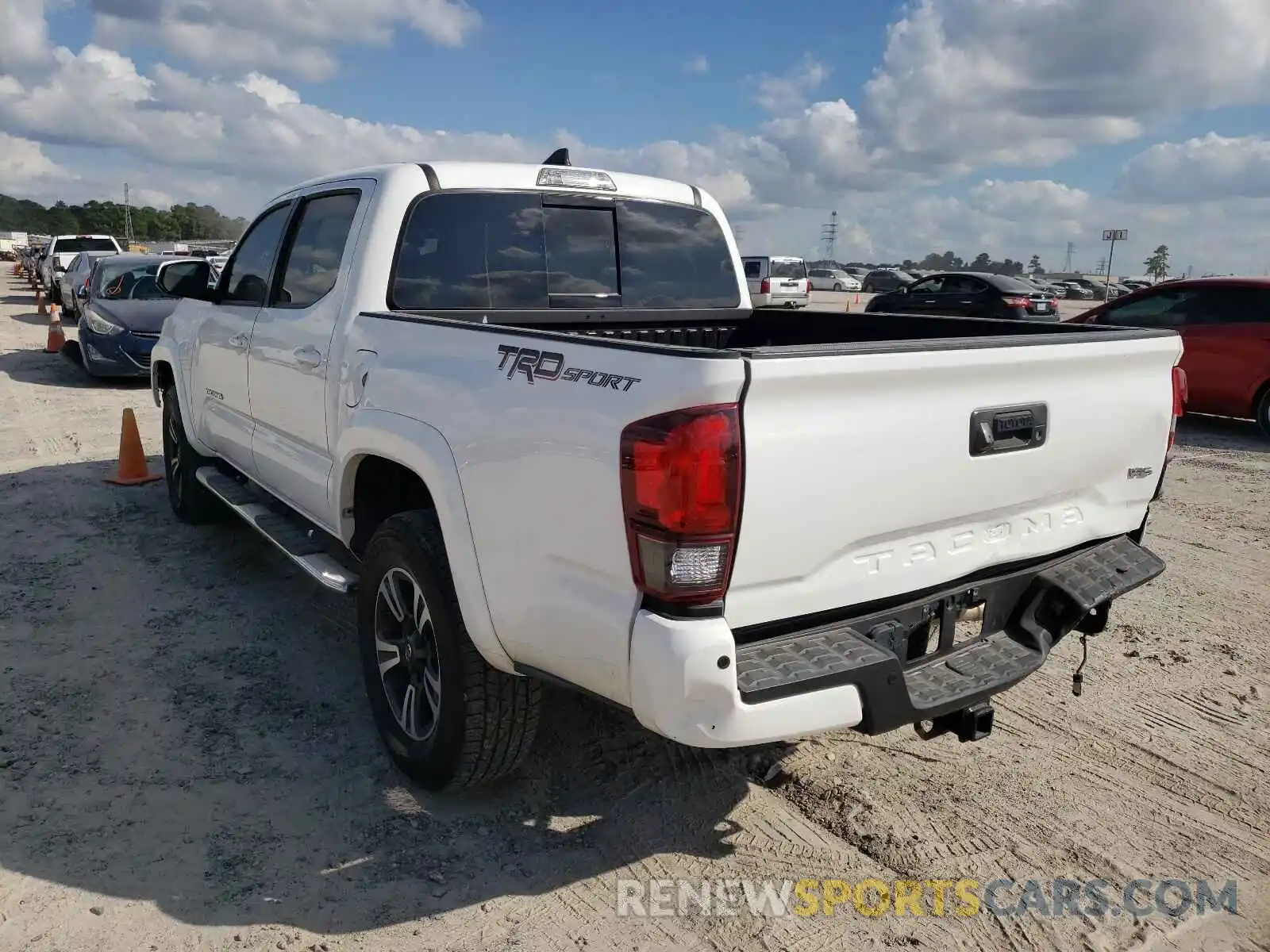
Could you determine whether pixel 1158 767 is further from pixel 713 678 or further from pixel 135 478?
pixel 135 478

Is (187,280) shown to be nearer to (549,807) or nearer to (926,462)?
(549,807)

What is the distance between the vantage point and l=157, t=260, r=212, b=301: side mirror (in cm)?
558

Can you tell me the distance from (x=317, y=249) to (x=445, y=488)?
188cm

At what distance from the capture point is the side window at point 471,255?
3.95 metres

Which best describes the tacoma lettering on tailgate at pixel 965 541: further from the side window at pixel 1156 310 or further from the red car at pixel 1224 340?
A: the side window at pixel 1156 310

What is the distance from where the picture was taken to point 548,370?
8.82 ft

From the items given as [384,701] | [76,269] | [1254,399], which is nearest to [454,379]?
[384,701]

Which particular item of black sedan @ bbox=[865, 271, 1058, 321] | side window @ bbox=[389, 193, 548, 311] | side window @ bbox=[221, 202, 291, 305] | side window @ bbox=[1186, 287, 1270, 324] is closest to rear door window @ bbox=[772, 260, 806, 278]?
black sedan @ bbox=[865, 271, 1058, 321]

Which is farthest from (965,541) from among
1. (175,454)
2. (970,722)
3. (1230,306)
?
(1230,306)

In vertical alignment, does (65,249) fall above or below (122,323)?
above

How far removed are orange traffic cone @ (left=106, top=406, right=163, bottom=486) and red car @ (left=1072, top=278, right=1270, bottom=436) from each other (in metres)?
8.65

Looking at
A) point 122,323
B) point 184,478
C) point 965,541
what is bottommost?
point 184,478

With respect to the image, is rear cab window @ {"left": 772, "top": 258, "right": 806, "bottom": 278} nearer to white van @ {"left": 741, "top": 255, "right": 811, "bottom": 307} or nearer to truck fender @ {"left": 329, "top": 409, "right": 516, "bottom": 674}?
white van @ {"left": 741, "top": 255, "right": 811, "bottom": 307}

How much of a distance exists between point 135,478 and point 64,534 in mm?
1445
